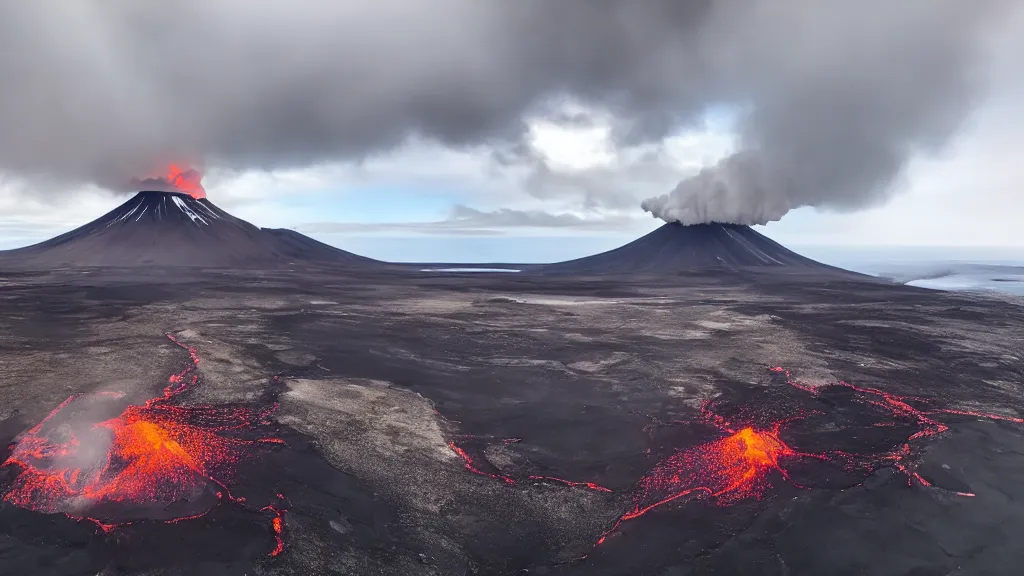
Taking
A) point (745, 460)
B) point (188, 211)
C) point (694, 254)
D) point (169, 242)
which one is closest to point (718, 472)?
point (745, 460)

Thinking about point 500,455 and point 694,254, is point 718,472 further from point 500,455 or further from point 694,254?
point 694,254

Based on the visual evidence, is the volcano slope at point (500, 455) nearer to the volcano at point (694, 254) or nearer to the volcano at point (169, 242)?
the volcano at point (694, 254)

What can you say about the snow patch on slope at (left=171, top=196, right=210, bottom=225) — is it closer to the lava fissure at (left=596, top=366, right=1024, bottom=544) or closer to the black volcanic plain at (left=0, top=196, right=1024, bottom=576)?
the black volcanic plain at (left=0, top=196, right=1024, bottom=576)

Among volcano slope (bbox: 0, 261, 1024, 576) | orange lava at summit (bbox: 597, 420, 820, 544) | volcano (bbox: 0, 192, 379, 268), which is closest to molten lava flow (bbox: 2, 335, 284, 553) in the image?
volcano slope (bbox: 0, 261, 1024, 576)

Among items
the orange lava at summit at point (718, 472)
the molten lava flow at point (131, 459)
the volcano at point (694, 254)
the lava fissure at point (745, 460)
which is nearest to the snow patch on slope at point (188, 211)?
the volcano at point (694, 254)

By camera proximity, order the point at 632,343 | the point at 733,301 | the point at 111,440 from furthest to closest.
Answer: the point at 733,301 < the point at 632,343 < the point at 111,440

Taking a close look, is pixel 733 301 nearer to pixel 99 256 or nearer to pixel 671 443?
pixel 671 443

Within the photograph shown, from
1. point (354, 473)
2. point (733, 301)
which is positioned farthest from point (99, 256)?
point (354, 473)
